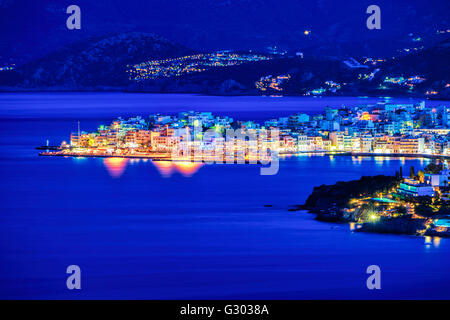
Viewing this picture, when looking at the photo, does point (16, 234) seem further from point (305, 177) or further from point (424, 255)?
point (305, 177)

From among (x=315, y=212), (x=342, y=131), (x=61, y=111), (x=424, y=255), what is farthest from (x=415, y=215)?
(x=61, y=111)

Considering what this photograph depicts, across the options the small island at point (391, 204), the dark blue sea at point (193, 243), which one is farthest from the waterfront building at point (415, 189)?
the dark blue sea at point (193, 243)

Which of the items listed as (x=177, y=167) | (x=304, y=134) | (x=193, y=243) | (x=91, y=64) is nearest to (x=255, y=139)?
(x=304, y=134)

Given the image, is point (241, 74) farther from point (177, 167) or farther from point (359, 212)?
point (359, 212)

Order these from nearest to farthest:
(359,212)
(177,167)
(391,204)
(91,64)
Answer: (391,204)
(359,212)
(177,167)
(91,64)

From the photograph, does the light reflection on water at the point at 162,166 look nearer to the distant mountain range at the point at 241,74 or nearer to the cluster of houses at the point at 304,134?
the cluster of houses at the point at 304,134

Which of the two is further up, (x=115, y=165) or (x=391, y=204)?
(x=115, y=165)

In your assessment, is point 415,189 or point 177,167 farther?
point 177,167
